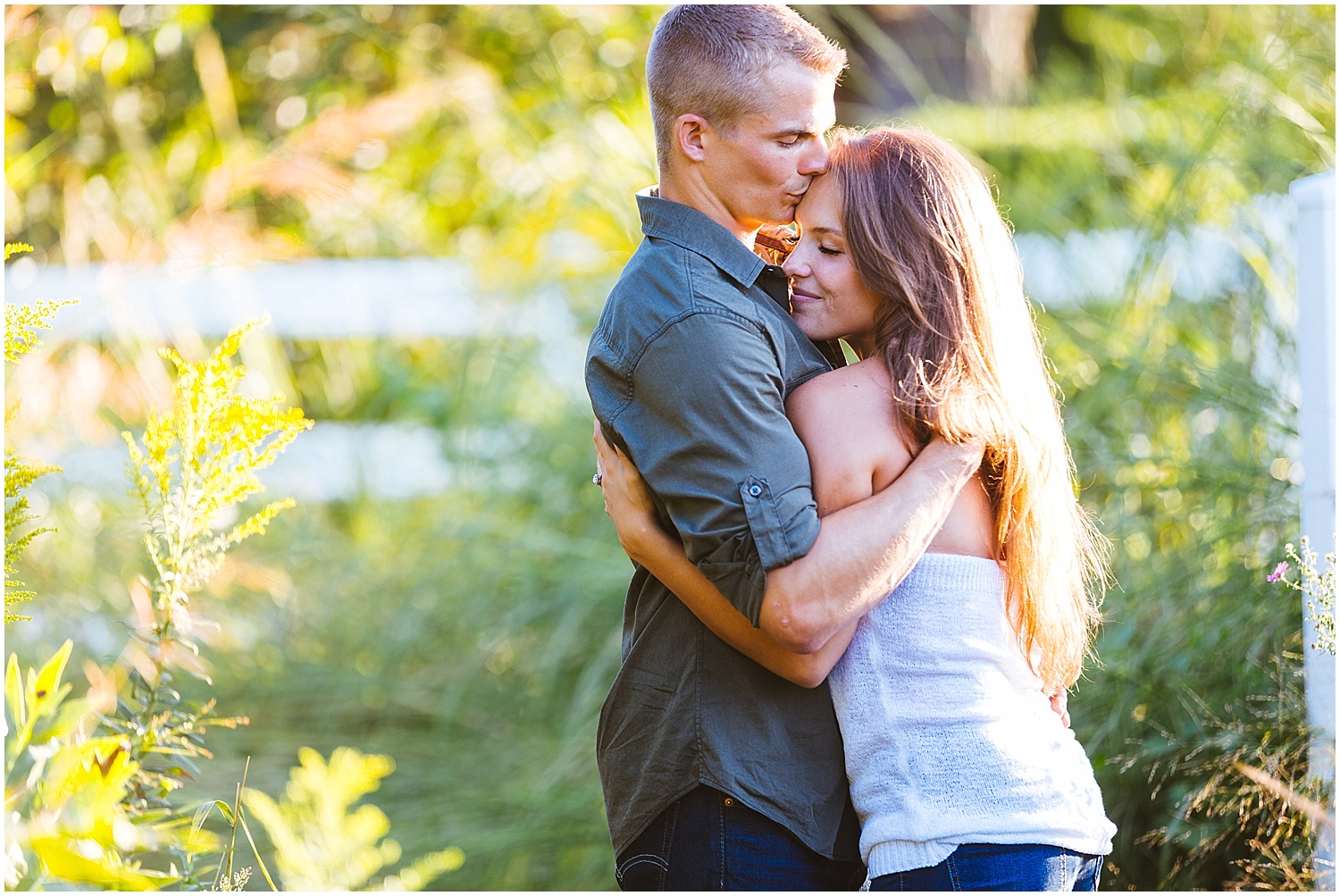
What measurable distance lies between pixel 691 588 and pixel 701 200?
21.5 inches

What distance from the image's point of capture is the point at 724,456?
134cm

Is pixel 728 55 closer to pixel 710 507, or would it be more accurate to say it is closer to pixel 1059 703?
pixel 710 507

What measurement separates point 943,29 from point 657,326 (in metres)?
5.38

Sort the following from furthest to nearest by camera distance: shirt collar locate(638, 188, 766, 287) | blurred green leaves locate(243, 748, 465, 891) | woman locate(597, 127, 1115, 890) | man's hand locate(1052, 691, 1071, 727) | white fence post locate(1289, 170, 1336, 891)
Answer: white fence post locate(1289, 170, 1336, 891) < man's hand locate(1052, 691, 1071, 727) < shirt collar locate(638, 188, 766, 287) < woman locate(597, 127, 1115, 890) < blurred green leaves locate(243, 748, 465, 891)

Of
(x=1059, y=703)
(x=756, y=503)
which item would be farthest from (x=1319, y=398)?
(x=756, y=503)

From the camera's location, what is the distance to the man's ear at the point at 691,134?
1590 millimetres

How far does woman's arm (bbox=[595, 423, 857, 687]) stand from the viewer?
1431 millimetres

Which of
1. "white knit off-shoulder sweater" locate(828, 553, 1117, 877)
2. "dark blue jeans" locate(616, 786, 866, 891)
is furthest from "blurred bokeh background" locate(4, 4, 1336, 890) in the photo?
"dark blue jeans" locate(616, 786, 866, 891)

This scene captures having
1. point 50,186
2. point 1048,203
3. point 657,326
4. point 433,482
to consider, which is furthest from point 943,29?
point 657,326

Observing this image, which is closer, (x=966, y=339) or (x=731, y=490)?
(x=731, y=490)

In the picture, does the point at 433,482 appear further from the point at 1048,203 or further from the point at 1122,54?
the point at 1122,54

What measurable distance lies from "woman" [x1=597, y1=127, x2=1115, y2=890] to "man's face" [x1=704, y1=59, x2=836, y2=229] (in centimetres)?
4

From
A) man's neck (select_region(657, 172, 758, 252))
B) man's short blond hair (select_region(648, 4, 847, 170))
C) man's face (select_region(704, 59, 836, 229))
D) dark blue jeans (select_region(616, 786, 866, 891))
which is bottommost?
dark blue jeans (select_region(616, 786, 866, 891))

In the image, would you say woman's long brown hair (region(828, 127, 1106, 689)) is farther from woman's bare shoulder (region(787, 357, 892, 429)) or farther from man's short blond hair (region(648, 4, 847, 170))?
man's short blond hair (region(648, 4, 847, 170))
